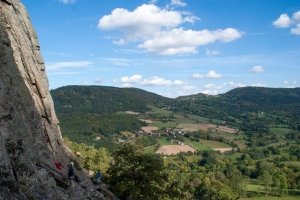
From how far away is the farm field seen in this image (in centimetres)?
14831

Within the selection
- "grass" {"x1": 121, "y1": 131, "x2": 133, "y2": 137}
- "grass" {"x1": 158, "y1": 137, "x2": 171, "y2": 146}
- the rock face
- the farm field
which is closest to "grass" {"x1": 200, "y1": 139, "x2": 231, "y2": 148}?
the farm field

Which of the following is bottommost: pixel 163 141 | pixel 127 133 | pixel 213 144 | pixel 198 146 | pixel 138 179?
pixel 198 146

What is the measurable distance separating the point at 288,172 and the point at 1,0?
122m

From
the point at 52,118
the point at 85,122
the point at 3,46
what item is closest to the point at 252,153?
the point at 85,122

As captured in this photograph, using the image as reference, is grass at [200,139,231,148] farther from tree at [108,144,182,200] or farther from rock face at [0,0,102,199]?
rock face at [0,0,102,199]

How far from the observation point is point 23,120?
16.5 m

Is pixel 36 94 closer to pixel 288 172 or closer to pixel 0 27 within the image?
pixel 0 27

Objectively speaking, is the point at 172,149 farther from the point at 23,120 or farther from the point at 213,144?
the point at 23,120

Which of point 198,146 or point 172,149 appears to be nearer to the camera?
point 172,149

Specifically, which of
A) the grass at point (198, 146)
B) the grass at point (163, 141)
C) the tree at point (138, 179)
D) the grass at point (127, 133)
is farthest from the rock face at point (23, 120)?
the grass at point (127, 133)

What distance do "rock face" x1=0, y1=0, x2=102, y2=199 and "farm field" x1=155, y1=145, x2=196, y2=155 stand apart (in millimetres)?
122554

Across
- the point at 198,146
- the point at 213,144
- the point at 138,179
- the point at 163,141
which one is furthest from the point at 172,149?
the point at 138,179

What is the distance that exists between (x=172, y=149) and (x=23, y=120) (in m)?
143

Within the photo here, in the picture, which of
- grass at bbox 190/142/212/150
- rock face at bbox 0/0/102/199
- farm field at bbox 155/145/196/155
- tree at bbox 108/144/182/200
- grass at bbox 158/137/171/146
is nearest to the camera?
rock face at bbox 0/0/102/199
